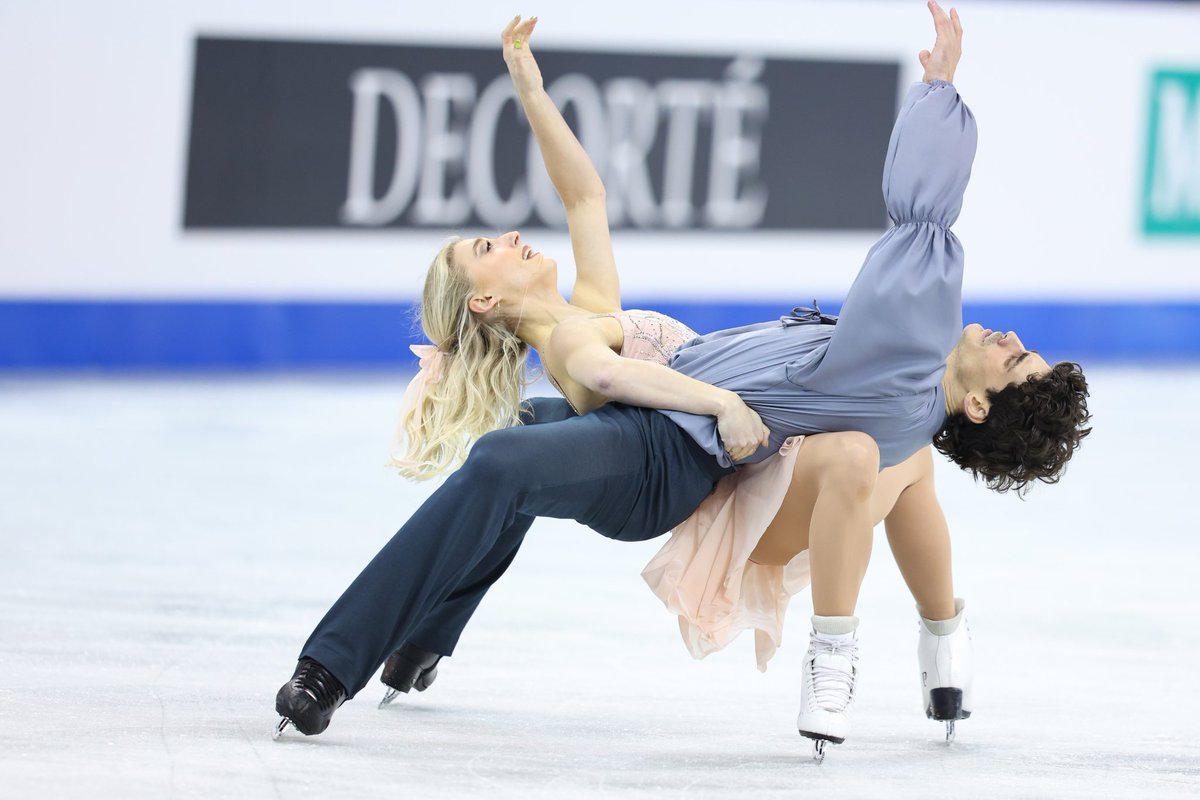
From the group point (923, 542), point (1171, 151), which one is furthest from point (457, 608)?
point (1171, 151)

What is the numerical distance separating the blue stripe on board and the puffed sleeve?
3.73 meters

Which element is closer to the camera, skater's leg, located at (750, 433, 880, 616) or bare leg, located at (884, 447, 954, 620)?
skater's leg, located at (750, 433, 880, 616)

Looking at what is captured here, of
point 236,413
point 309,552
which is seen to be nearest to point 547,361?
point 309,552

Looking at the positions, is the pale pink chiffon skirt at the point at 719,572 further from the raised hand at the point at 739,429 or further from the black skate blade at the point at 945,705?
the black skate blade at the point at 945,705

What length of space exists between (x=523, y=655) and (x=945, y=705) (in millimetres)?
815

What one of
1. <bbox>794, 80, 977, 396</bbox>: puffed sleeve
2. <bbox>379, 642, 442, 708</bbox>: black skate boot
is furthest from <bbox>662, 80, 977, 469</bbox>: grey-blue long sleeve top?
<bbox>379, 642, 442, 708</bbox>: black skate boot

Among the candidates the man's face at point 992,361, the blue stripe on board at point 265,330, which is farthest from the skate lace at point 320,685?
the blue stripe on board at point 265,330

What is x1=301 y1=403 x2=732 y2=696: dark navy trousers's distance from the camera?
7.79ft

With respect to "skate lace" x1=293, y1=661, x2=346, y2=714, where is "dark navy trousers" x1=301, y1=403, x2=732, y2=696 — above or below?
above

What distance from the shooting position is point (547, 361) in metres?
2.73

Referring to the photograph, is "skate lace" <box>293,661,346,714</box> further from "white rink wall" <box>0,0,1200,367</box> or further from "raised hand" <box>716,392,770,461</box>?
"white rink wall" <box>0,0,1200,367</box>

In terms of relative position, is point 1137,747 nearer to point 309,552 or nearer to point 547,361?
point 547,361

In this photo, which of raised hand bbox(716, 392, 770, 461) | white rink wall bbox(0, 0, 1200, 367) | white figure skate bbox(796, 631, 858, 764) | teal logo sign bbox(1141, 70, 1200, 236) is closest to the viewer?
white figure skate bbox(796, 631, 858, 764)

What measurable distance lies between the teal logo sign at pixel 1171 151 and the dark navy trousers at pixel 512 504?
5.75m
